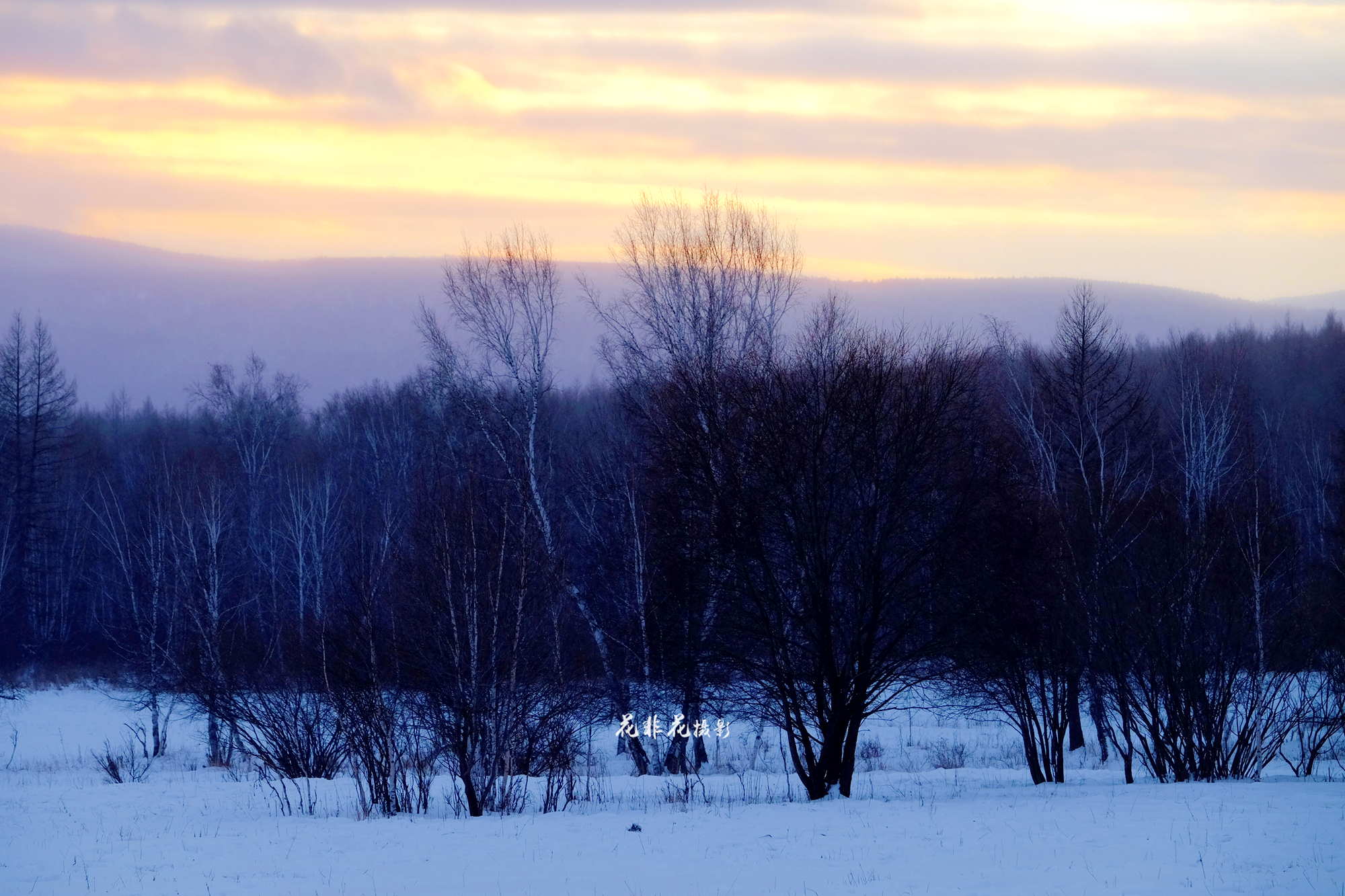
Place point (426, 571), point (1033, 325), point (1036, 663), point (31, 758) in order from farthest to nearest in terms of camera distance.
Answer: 1. point (1033, 325)
2. point (31, 758)
3. point (1036, 663)
4. point (426, 571)

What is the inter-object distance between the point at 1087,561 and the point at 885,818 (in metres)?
9.17

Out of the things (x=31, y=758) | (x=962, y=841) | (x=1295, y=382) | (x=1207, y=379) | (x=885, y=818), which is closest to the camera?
(x=962, y=841)

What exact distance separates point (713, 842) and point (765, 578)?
16.9ft

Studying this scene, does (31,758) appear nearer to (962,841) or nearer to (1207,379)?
(962,841)

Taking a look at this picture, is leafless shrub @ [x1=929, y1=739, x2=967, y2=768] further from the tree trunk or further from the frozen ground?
the frozen ground

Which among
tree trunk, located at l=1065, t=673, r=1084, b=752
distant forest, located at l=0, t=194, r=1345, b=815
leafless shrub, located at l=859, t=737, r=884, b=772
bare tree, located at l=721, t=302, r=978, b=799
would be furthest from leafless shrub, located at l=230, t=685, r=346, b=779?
tree trunk, located at l=1065, t=673, r=1084, b=752

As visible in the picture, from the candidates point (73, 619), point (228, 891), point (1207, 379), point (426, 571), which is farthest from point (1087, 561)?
point (73, 619)

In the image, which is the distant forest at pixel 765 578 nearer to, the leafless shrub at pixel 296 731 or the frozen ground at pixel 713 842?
the leafless shrub at pixel 296 731

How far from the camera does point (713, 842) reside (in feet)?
41.8

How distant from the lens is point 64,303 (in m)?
199

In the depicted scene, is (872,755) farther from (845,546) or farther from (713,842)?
(713,842)

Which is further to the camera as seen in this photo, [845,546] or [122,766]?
[122,766]

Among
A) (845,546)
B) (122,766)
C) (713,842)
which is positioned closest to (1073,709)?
(845,546)

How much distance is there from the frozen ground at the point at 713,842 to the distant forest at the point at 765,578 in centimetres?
149
